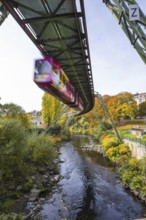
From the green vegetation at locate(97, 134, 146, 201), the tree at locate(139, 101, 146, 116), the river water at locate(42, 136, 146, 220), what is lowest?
the river water at locate(42, 136, 146, 220)

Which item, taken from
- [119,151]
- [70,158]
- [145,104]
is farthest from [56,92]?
[145,104]

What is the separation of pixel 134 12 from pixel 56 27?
3405 mm

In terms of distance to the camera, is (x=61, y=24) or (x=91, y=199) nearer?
(x=61, y=24)

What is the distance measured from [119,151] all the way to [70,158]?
6.78 metres

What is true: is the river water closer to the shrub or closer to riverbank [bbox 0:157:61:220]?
riverbank [bbox 0:157:61:220]

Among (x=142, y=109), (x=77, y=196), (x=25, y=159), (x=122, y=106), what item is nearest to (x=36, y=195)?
(x=77, y=196)

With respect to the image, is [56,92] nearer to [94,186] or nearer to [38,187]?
[38,187]

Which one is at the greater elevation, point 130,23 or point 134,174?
point 130,23

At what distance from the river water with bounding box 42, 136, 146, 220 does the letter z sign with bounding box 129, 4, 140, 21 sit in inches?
388

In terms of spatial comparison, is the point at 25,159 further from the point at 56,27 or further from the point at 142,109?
the point at 142,109

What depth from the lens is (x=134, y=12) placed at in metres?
7.71

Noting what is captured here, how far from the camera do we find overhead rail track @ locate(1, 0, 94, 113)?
7645mm

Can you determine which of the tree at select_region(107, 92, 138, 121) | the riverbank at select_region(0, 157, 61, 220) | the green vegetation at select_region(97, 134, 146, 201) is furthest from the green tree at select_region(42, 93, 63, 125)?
the riverbank at select_region(0, 157, 61, 220)

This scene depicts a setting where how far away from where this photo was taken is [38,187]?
49.1 feet
